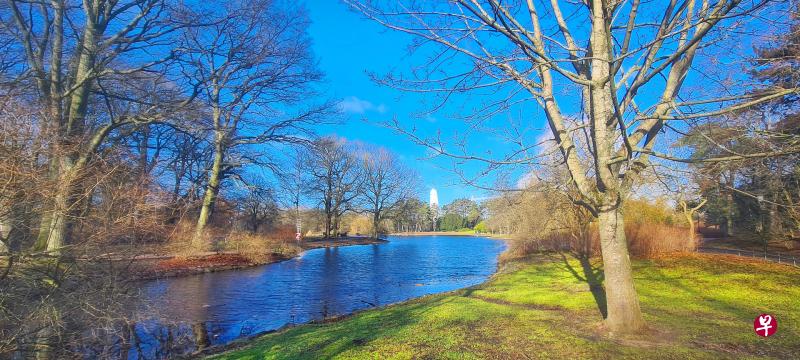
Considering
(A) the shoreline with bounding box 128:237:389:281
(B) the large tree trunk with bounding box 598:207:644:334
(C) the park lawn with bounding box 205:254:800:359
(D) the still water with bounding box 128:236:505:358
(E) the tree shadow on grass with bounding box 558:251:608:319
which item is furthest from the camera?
(A) the shoreline with bounding box 128:237:389:281

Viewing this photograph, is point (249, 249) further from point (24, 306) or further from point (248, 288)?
point (24, 306)

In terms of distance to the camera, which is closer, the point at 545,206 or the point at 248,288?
the point at 248,288

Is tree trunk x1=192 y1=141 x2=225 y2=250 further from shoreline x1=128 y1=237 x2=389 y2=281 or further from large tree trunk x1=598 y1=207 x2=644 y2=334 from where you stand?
large tree trunk x1=598 y1=207 x2=644 y2=334

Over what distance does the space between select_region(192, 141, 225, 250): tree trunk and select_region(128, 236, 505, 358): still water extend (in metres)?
3.19

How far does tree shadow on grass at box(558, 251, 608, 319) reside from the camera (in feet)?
26.0

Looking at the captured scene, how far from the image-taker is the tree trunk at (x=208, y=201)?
70.6ft

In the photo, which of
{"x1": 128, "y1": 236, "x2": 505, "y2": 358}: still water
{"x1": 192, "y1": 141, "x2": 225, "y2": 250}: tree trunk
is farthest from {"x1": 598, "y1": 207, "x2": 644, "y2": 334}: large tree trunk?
{"x1": 192, "y1": 141, "x2": 225, "y2": 250}: tree trunk

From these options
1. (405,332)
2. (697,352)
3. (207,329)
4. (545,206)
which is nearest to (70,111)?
(207,329)

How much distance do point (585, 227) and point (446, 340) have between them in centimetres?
1625

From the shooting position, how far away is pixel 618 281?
217 inches

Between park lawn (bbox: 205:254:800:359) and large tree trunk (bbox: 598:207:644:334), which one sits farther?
large tree trunk (bbox: 598:207:644:334)

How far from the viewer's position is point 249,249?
23.8 m

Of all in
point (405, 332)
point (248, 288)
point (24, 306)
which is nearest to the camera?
point (24, 306)

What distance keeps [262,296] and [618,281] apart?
11422 millimetres
